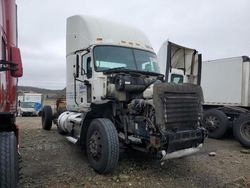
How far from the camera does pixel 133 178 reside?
211 inches

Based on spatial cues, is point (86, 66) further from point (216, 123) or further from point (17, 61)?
point (216, 123)

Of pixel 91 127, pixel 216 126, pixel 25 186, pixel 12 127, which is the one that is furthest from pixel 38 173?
pixel 216 126

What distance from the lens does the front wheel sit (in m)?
5.36

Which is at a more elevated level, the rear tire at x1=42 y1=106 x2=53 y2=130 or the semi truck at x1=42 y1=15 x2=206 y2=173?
the semi truck at x1=42 y1=15 x2=206 y2=173

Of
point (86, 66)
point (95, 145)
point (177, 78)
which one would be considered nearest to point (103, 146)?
point (95, 145)

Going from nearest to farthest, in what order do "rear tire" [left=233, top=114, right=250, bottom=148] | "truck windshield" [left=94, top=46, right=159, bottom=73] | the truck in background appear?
1. "truck windshield" [left=94, top=46, right=159, bottom=73]
2. "rear tire" [left=233, top=114, right=250, bottom=148]
3. the truck in background

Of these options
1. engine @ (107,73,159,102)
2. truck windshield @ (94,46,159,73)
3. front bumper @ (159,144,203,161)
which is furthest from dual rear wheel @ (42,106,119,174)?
truck windshield @ (94,46,159,73)

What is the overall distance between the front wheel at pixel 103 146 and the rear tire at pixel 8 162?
2.32m

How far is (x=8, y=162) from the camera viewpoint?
123 inches

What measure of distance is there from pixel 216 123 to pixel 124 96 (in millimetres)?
5109

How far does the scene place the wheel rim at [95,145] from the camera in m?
5.66

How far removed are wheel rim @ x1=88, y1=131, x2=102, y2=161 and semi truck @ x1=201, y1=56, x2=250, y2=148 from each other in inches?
198

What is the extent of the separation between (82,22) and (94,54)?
4.25 ft

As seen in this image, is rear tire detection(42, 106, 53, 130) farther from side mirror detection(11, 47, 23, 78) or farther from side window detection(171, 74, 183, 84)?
side mirror detection(11, 47, 23, 78)
